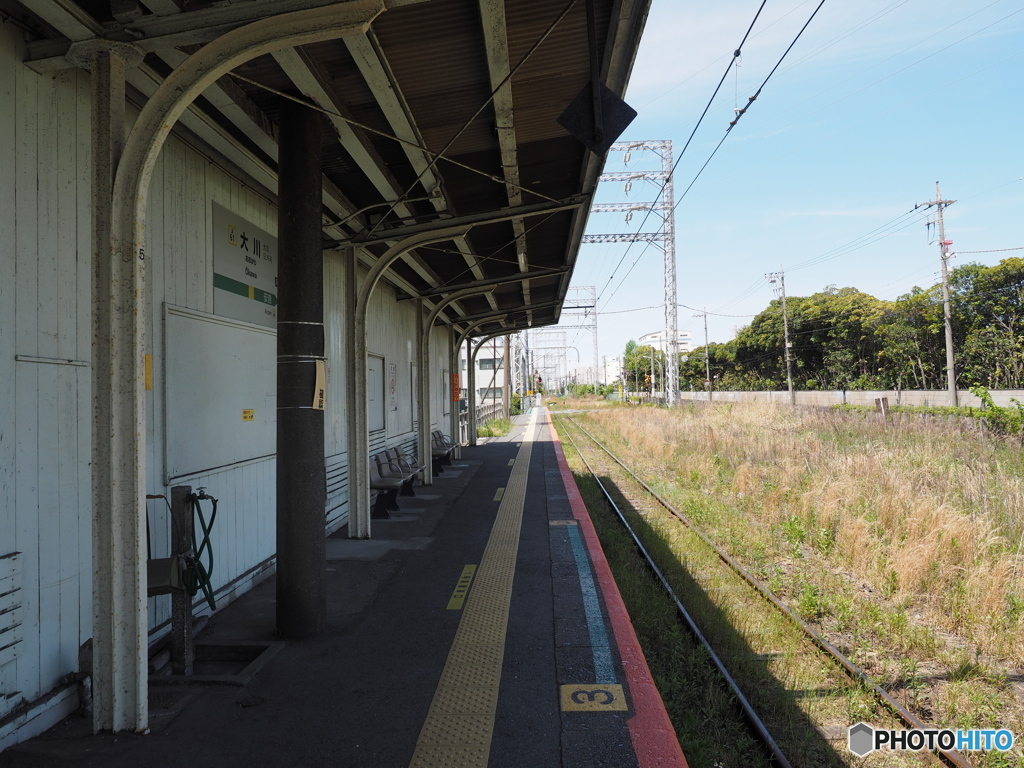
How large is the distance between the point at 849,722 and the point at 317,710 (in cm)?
304

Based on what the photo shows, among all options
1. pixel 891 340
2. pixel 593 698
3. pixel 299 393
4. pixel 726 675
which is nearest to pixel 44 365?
pixel 299 393

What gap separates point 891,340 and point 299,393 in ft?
151

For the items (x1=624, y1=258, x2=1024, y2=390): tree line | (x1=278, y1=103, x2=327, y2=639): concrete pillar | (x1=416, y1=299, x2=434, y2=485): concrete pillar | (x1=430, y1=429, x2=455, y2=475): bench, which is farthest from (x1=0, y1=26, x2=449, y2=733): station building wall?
(x1=624, y1=258, x2=1024, y2=390): tree line

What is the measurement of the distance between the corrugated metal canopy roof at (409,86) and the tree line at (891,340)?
2645cm

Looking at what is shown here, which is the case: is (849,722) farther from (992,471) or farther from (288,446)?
(992,471)

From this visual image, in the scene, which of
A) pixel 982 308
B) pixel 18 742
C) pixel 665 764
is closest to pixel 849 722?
pixel 665 764

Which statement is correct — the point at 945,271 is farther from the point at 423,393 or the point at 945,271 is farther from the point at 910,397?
the point at 423,393

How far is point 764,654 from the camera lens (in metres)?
4.64

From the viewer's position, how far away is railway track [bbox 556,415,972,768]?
142 inches

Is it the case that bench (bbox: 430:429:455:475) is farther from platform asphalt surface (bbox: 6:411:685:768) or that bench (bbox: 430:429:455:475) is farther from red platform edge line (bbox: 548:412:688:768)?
red platform edge line (bbox: 548:412:688:768)

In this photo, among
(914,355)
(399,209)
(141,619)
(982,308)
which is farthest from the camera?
(914,355)

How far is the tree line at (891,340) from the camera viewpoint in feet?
112

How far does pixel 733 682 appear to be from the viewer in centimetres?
402

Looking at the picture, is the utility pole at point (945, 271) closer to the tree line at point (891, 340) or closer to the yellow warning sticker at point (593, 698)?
the tree line at point (891, 340)
